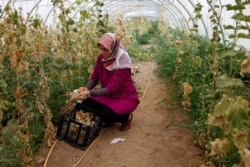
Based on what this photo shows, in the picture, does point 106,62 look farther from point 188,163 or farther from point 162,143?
point 188,163

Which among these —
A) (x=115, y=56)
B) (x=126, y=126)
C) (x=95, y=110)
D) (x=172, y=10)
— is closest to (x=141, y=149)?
(x=126, y=126)

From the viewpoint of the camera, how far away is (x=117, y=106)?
11.1 feet

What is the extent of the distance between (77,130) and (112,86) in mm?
550

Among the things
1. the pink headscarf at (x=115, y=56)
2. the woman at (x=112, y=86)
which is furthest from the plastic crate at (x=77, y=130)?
the pink headscarf at (x=115, y=56)

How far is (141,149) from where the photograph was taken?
3.18 meters

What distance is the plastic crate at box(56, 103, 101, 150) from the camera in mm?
3119

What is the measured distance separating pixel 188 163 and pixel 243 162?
1.65 meters

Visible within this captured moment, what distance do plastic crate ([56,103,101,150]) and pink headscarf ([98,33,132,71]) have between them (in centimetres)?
50

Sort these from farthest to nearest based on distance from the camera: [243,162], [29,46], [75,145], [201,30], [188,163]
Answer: [201,30] < [29,46] < [75,145] < [188,163] < [243,162]

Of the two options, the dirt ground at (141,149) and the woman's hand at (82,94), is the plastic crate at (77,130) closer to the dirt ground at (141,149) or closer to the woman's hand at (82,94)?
the dirt ground at (141,149)

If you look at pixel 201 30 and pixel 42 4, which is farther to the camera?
pixel 201 30

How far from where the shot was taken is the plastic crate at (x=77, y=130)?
312 centimetres

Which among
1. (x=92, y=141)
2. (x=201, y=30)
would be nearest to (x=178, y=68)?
(x=92, y=141)

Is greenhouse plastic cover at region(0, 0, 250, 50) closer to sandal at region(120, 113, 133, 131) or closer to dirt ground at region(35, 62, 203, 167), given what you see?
dirt ground at region(35, 62, 203, 167)
